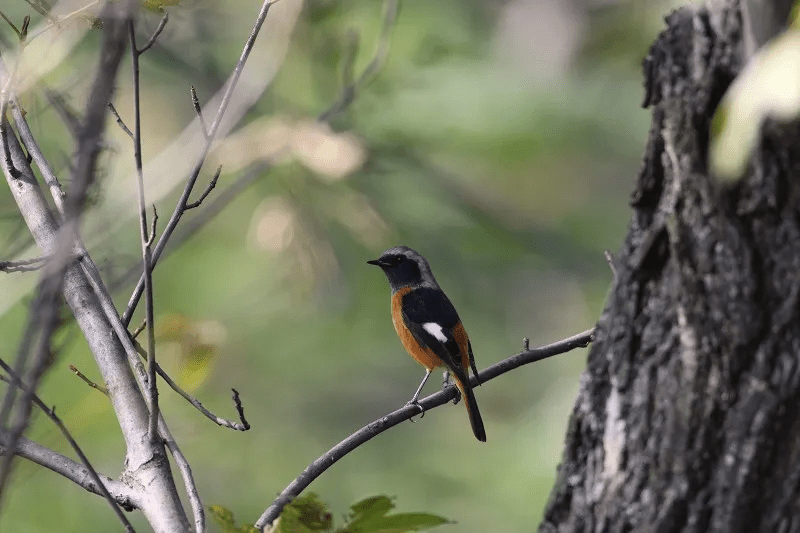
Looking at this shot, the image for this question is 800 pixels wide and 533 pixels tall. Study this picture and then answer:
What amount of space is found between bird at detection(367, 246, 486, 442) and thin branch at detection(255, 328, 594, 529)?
1.18 meters

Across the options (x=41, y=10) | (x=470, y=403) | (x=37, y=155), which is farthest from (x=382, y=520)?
(x=470, y=403)

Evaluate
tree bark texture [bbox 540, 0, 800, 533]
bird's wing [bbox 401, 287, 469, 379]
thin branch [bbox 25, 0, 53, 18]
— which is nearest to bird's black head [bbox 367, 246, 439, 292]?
bird's wing [bbox 401, 287, 469, 379]

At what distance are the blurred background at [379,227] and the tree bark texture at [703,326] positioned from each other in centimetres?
378

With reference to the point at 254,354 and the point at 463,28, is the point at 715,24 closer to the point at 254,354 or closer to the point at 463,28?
the point at 463,28

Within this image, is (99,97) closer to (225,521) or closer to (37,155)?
(225,521)

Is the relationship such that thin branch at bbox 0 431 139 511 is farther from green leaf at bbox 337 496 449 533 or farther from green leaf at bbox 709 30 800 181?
green leaf at bbox 709 30 800 181

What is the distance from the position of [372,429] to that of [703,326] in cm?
139

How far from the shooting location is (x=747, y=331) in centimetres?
145

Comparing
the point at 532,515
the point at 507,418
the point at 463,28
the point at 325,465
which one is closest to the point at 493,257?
the point at 507,418

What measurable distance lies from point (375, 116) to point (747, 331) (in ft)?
18.7

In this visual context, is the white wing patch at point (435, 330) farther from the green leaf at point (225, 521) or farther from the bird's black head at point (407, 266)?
the green leaf at point (225, 521)

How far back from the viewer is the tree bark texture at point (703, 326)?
1438 mm

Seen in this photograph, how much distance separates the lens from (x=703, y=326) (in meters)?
1.49

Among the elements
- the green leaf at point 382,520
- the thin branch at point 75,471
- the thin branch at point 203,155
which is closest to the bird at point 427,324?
the thin branch at point 203,155
